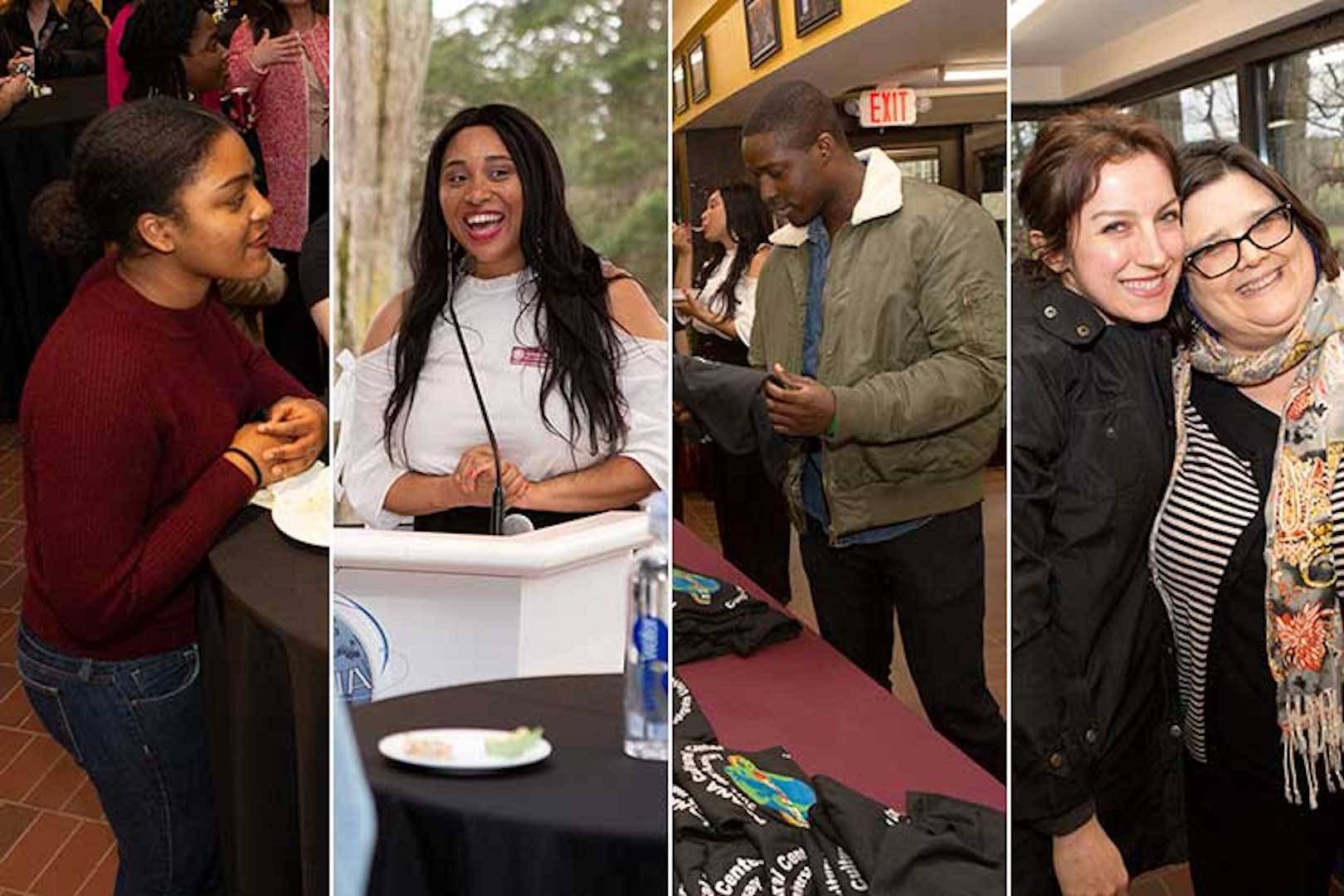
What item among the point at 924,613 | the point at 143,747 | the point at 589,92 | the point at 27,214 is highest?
the point at 27,214

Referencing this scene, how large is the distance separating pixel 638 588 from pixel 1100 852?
618 millimetres

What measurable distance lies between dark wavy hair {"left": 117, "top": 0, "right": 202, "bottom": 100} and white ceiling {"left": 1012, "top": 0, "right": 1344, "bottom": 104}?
102 centimetres

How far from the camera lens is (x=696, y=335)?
1225mm

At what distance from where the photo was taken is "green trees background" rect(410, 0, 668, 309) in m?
1.16

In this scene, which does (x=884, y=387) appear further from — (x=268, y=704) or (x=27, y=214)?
(x=27, y=214)

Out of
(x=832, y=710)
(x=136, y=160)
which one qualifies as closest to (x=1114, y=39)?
(x=832, y=710)

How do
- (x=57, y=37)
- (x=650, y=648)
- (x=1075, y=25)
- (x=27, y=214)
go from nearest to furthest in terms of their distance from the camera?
(x=650, y=648) < (x=1075, y=25) < (x=57, y=37) < (x=27, y=214)

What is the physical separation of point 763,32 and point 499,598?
558 mm

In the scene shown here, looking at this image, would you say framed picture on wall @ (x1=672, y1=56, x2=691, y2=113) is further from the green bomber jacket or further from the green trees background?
the green bomber jacket

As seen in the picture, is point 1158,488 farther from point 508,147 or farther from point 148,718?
point 148,718

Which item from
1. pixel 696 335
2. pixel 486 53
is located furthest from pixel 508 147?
pixel 696 335

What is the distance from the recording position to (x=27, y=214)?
3.94 meters

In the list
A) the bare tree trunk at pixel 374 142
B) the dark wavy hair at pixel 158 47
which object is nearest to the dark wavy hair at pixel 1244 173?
the bare tree trunk at pixel 374 142

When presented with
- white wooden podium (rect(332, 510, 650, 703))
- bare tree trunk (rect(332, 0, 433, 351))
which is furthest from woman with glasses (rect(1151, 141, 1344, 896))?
bare tree trunk (rect(332, 0, 433, 351))
